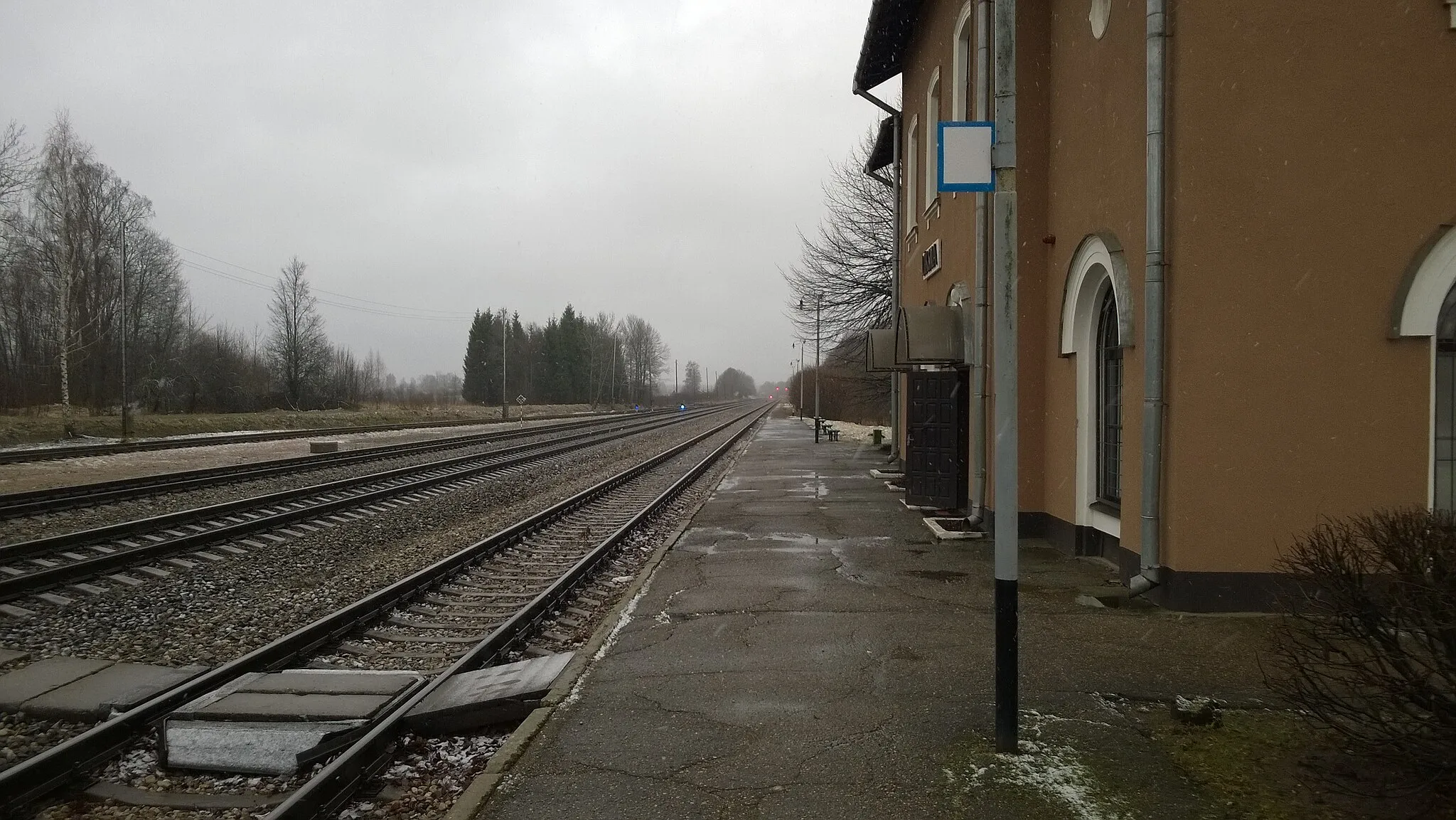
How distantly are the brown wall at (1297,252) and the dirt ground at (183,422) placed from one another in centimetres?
2938

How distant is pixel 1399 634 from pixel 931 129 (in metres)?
12.5

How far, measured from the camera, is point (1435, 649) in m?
3.05

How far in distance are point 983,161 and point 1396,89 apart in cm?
434

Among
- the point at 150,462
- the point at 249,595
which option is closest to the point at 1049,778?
the point at 249,595

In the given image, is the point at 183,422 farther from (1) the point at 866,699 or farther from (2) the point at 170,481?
(1) the point at 866,699

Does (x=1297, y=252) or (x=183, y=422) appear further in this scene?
(x=183, y=422)

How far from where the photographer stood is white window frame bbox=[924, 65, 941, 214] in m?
13.9

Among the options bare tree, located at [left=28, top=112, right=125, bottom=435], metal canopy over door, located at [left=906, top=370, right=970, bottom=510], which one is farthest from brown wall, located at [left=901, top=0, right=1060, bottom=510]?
bare tree, located at [left=28, top=112, right=125, bottom=435]

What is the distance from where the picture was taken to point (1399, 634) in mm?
3320

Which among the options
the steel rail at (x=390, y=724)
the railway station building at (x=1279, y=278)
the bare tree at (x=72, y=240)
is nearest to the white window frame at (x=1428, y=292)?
the railway station building at (x=1279, y=278)

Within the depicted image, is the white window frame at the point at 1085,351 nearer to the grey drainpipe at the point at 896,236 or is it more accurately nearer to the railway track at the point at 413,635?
the railway track at the point at 413,635

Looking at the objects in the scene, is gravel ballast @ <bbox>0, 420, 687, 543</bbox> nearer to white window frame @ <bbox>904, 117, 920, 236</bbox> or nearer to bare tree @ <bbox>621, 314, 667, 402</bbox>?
white window frame @ <bbox>904, 117, 920, 236</bbox>

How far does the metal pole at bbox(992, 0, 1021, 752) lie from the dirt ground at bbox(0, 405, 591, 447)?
28.9 metres

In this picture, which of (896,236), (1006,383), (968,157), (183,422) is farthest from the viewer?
(183,422)
